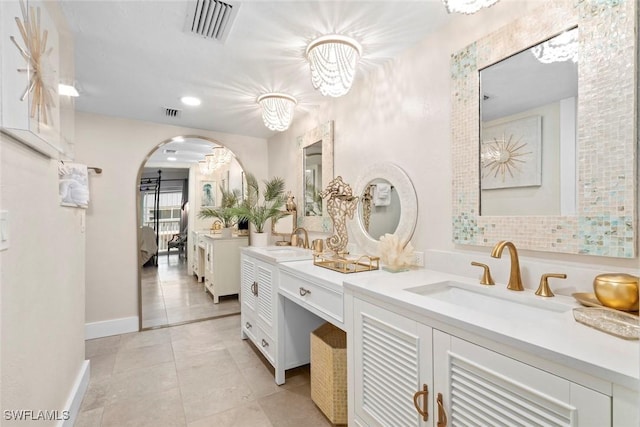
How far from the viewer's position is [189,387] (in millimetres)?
2023

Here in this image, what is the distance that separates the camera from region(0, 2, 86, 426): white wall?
94 centimetres

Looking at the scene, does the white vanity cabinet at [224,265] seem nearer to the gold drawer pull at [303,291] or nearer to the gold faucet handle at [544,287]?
the gold drawer pull at [303,291]

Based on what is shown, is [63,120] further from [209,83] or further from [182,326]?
[182,326]

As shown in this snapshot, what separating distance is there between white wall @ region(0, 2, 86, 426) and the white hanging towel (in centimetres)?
181

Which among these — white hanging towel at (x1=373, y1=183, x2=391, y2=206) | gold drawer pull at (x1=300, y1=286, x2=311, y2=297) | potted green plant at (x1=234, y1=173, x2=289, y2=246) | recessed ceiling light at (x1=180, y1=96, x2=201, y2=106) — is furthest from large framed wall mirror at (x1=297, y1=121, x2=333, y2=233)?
recessed ceiling light at (x1=180, y1=96, x2=201, y2=106)

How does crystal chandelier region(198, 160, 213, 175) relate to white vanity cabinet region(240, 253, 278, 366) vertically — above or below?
above

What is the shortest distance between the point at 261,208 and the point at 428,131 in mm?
2020

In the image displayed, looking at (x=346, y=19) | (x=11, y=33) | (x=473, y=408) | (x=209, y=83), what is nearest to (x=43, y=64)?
(x=11, y=33)

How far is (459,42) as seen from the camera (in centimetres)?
153

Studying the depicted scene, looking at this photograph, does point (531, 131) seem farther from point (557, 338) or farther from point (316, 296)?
point (316, 296)

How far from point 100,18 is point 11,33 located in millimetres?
761

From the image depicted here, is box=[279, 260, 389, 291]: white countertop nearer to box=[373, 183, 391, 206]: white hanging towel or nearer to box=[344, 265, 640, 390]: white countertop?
box=[344, 265, 640, 390]: white countertop

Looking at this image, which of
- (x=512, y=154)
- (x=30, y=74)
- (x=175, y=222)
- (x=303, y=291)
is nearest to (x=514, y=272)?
(x=512, y=154)

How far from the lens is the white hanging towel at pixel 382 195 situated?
6.47ft
